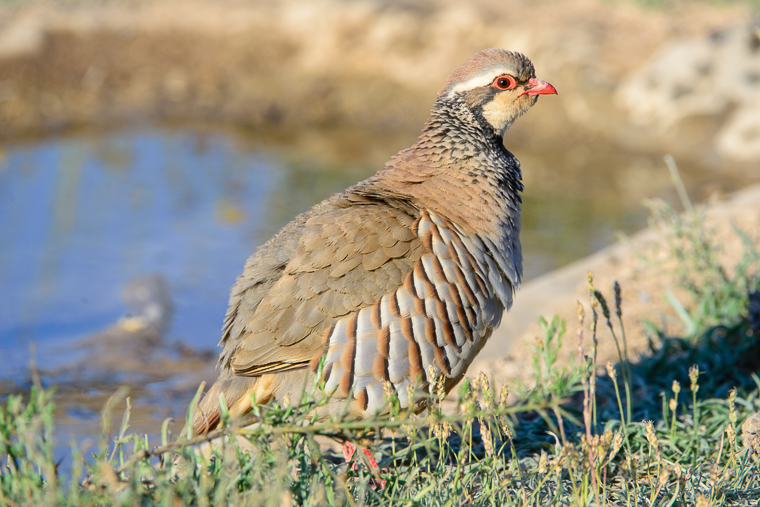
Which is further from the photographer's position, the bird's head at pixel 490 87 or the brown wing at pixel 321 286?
the bird's head at pixel 490 87

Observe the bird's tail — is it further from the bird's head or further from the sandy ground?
the sandy ground

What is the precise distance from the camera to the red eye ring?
3.85 metres

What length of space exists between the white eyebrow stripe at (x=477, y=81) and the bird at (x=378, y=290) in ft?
1.01

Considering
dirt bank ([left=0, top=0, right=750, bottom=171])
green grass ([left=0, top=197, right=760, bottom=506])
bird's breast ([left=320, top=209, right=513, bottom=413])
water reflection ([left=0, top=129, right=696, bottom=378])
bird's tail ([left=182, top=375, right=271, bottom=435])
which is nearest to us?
green grass ([left=0, top=197, right=760, bottom=506])

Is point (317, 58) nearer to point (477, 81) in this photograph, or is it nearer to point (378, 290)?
point (477, 81)

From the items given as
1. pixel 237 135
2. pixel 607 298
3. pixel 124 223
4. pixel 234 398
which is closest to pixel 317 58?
pixel 237 135

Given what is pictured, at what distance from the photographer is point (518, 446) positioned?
3670 mm

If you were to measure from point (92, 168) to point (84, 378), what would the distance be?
4700mm

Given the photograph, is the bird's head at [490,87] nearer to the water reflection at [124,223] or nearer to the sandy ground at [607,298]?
the sandy ground at [607,298]

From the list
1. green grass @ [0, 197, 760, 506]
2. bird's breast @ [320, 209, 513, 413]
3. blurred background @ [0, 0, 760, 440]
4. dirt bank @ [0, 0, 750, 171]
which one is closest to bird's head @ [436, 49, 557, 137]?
bird's breast @ [320, 209, 513, 413]

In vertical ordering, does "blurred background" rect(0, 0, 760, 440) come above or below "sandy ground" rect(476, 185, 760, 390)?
above

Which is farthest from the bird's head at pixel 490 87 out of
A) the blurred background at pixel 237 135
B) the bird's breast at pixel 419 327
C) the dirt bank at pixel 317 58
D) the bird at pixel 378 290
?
the dirt bank at pixel 317 58

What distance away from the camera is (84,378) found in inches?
218

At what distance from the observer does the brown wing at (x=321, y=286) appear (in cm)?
319
